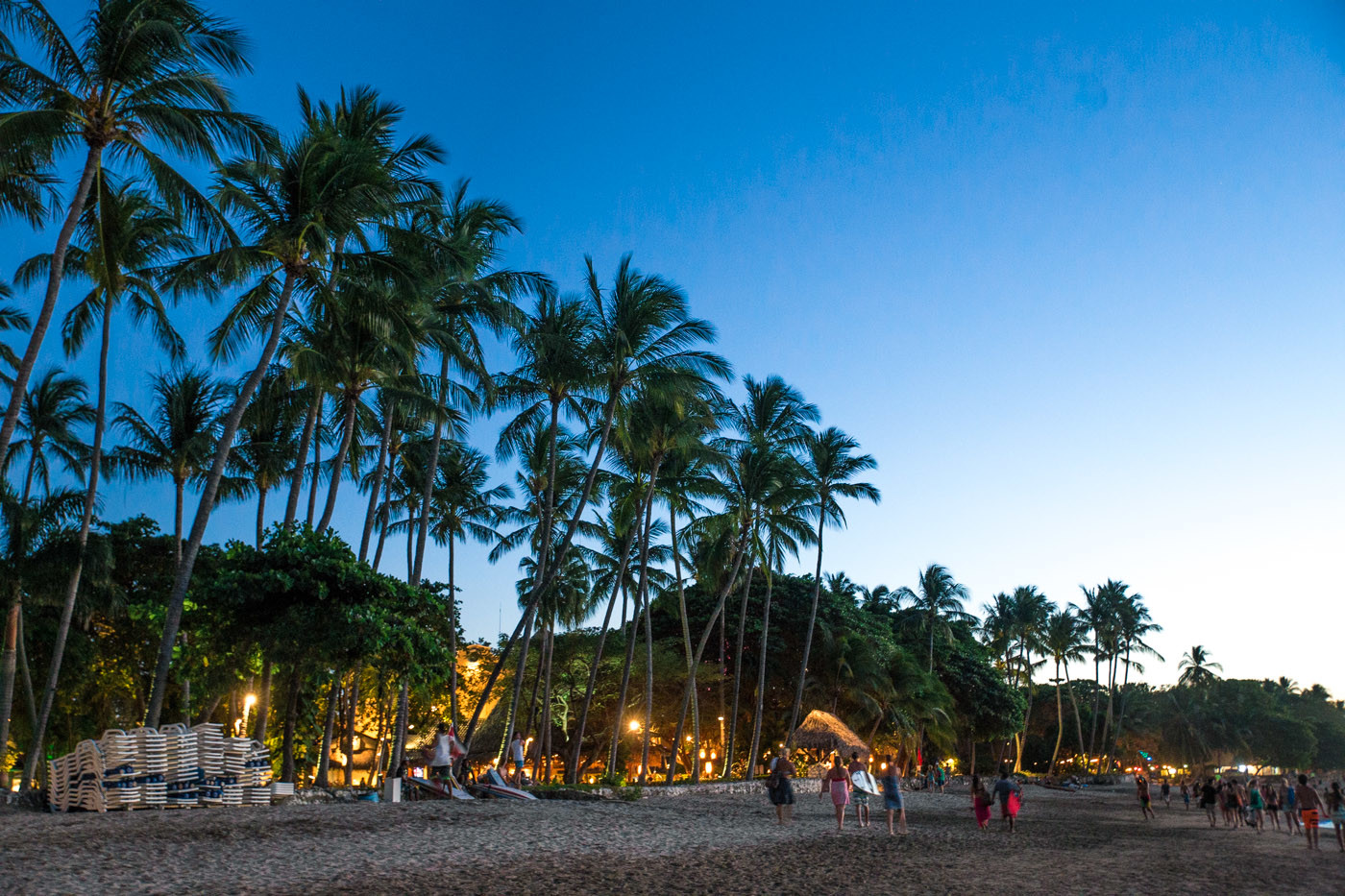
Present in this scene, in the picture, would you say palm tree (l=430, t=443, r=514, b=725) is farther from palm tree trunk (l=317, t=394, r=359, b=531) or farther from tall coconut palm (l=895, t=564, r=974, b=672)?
tall coconut palm (l=895, t=564, r=974, b=672)

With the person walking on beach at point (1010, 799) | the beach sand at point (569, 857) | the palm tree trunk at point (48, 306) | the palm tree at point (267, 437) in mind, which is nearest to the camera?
the beach sand at point (569, 857)

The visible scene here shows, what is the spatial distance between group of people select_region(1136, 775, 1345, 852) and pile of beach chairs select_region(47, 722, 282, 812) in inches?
785

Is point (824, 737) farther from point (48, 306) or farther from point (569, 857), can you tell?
point (48, 306)

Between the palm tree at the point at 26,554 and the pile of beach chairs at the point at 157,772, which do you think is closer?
the pile of beach chairs at the point at 157,772

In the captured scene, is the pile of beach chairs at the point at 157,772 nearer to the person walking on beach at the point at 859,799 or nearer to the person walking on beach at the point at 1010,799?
the person walking on beach at the point at 859,799

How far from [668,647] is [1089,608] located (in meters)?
44.7

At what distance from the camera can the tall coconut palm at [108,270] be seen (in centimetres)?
1477

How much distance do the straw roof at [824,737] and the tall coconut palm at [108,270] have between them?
21.9 m

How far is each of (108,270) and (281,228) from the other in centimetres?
303

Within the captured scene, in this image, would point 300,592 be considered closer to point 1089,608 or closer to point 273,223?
point 273,223

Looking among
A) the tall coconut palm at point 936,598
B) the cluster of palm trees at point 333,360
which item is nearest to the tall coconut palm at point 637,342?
the cluster of palm trees at point 333,360

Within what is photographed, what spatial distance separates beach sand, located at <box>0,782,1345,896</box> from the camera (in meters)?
8.71

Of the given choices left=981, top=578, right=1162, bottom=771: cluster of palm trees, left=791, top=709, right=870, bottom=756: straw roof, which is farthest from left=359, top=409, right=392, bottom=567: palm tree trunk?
left=981, top=578, right=1162, bottom=771: cluster of palm trees

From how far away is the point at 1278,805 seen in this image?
81.5ft
